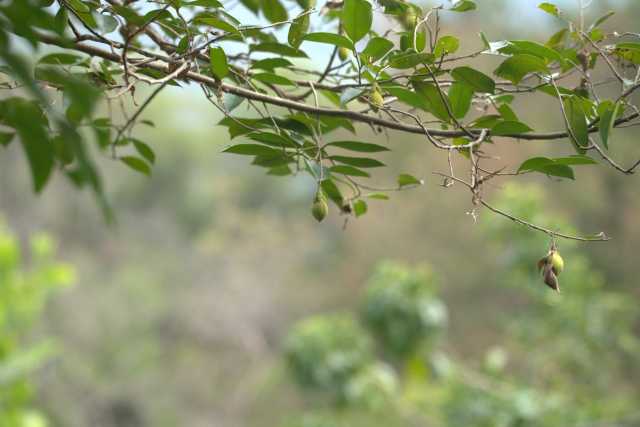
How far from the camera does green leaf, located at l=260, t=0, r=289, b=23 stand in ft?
1.84

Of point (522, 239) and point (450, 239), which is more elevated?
point (450, 239)

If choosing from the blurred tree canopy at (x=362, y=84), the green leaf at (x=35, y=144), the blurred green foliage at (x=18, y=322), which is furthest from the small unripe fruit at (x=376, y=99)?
the blurred green foliage at (x=18, y=322)

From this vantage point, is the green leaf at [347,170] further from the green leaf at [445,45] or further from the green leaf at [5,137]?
the green leaf at [5,137]

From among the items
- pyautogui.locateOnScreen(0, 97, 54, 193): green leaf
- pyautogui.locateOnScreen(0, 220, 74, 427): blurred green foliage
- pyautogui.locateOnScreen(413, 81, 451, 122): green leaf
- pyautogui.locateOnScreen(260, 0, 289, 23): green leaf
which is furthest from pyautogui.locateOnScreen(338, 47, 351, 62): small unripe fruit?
pyautogui.locateOnScreen(0, 220, 74, 427): blurred green foliage

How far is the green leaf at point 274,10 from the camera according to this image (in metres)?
0.56

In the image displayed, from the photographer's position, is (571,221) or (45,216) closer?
(571,221)

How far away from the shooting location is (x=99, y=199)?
25 cm

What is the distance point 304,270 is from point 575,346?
3.40 metres

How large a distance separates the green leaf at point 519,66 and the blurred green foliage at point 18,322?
1.90 m

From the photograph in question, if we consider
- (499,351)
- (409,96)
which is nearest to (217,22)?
(409,96)

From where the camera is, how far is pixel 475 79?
0.41 m

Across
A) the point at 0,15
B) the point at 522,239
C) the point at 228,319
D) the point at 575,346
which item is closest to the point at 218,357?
the point at 228,319

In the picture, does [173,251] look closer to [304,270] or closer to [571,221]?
[304,270]

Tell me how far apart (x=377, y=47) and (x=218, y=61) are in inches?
3.6
